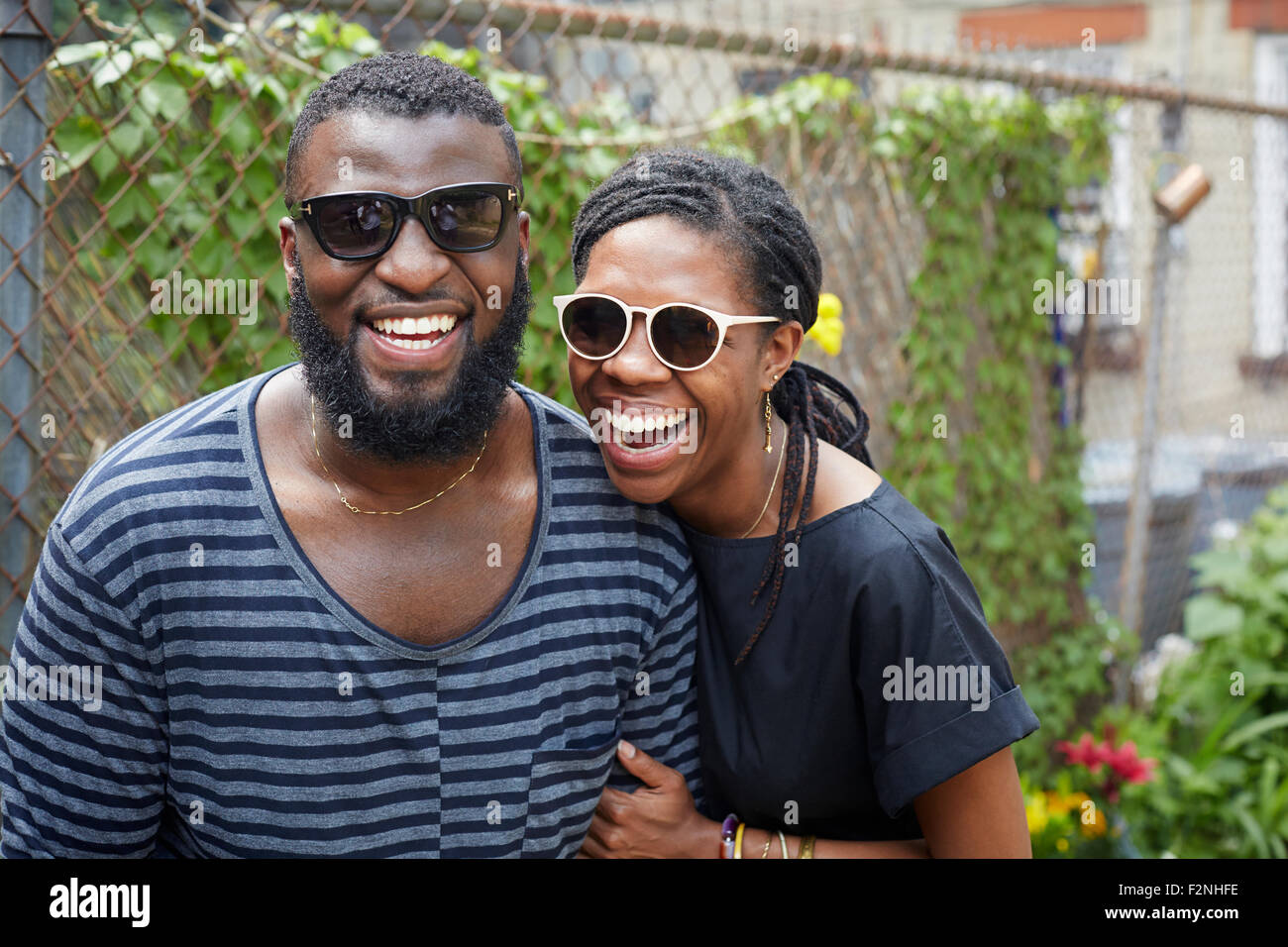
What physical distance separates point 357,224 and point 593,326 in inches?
17.1

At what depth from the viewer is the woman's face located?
1.99m

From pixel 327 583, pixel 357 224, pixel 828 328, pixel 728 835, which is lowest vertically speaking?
pixel 728 835

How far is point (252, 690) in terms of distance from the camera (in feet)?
6.06

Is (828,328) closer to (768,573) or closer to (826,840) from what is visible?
(768,573)

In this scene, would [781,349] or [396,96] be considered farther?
[781,349]

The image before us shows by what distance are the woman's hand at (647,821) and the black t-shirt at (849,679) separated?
10cm

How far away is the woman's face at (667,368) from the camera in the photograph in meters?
1.99

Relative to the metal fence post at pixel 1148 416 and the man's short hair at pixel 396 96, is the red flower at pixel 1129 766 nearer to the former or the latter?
the metal fence post at pixel 1148 416

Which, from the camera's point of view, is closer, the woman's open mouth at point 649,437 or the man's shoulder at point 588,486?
the woman's open mouth at point 649,437

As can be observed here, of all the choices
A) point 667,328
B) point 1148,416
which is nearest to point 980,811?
point 667,328

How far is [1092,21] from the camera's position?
1174 cm

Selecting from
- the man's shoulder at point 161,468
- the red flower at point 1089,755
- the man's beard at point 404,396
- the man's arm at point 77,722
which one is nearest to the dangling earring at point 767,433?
the man's beard at point 404,396

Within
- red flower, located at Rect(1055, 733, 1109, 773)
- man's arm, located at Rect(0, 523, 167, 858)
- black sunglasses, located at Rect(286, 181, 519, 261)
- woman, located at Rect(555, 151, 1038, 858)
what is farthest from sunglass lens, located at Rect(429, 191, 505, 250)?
red flower, located at Rect(1055, 733, 1109, 773)

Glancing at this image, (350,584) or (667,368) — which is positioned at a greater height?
(667,368)
